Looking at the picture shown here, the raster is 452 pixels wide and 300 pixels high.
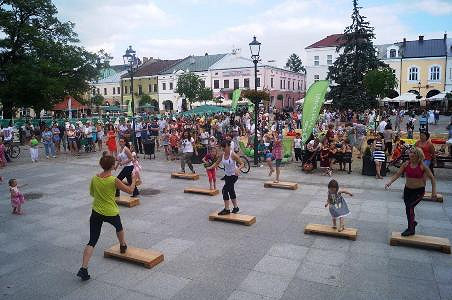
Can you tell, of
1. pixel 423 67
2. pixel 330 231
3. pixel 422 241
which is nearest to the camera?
pixel 422 241

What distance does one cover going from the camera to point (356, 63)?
3822cm

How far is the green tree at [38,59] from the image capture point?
2959 cm

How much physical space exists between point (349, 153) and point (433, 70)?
157 feet

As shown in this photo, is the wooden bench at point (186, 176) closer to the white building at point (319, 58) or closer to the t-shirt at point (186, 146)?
the t-shirt at point (186, 146)

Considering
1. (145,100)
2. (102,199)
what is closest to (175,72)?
(145,100)

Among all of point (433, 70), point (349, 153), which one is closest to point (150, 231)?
point (349, 153)

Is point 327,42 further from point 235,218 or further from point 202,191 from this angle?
point 235,218

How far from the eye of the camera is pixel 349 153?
44.6 ft

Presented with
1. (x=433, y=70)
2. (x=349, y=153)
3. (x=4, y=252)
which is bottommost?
(x=4, y=252)

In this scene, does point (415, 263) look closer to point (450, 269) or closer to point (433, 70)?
point (450, 269)

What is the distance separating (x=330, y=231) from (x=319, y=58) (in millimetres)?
58441

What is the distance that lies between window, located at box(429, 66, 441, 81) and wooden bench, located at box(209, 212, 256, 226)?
54.5 m

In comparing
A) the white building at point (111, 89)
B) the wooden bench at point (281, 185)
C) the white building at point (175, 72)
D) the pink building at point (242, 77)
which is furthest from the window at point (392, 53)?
the wooden bench at point (281, 185)

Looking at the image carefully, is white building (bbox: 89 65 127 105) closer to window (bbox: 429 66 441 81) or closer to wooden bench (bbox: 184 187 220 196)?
window (bbox: 429 66 441 81)
